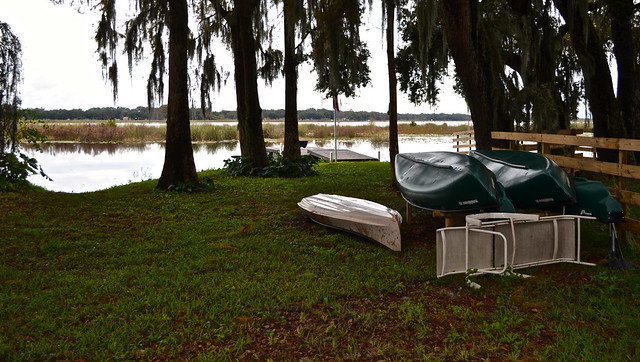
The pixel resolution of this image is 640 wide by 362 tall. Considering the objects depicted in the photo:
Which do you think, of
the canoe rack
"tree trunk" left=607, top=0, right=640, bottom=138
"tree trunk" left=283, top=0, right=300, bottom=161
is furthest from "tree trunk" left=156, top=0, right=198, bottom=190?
"tree trunk" left=607, top=0, right=640, bottom=138

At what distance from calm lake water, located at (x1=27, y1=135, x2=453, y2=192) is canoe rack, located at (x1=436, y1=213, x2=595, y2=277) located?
36.0 ft

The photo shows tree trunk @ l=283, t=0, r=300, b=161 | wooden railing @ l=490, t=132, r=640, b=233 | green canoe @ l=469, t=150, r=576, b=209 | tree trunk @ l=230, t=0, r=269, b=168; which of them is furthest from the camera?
tree trunk @ l=283, t=0, r=300, b=161

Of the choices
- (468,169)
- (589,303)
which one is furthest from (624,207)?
(589,303)

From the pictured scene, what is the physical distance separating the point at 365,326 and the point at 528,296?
1580 millimetres

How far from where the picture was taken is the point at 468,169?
638 centimetres

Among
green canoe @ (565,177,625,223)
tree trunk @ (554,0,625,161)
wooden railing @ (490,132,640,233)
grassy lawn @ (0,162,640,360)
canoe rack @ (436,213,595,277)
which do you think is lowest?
grassy lawn @ (0,162,640,360)

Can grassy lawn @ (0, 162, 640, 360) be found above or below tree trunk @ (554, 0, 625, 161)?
below

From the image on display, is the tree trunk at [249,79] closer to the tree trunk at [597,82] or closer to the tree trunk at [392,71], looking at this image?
the tree trunk at [392,71]

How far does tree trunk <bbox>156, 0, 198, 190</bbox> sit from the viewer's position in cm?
1202

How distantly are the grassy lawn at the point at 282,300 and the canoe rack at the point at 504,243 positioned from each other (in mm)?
147

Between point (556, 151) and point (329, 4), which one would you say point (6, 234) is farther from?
point (556, 151)

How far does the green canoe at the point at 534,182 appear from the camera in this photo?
6.25 meters

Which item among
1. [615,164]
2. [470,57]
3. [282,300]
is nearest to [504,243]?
[615,164]

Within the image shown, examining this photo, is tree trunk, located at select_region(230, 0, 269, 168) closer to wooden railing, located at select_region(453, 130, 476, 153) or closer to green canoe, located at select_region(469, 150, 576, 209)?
wooden railing, located at select_region(453, 130, 476, 153)
